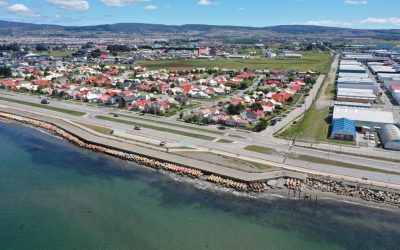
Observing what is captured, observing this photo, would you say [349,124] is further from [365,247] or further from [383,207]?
[365,247]

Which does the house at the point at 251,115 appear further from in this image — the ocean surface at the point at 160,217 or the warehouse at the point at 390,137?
the ocean surface at the point at 160,217

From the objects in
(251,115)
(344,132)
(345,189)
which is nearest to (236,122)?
(251,115)

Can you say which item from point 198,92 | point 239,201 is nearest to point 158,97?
point 198,92

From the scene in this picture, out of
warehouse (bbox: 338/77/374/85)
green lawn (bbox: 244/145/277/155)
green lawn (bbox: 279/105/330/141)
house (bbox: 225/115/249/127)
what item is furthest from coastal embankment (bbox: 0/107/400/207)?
warehouse (bbox: 338/77/374/85)

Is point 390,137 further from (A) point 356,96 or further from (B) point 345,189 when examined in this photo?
(A) point 356,96

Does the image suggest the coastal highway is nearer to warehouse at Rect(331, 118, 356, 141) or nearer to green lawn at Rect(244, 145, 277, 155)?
green lawn at Rect(244, 145, 277, 155)

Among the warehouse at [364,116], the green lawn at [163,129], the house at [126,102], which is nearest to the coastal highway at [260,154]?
the green lawn at [163,129]
